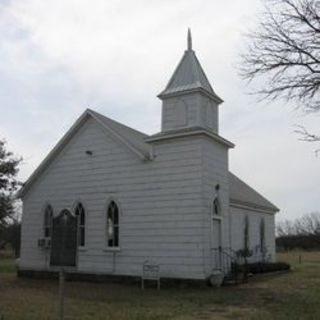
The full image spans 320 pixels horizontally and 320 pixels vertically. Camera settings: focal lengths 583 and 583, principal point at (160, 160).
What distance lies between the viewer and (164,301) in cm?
1750

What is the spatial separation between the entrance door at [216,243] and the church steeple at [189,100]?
385cm

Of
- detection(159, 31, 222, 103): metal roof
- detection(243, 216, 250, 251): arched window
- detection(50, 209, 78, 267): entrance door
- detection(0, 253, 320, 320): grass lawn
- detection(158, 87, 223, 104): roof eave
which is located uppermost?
detection(159, 31, 222, 103): metal roof

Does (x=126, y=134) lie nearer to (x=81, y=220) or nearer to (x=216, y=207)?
(x=81, y=220)

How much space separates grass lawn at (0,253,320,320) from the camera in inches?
564

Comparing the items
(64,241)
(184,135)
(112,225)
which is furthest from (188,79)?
(64,241)

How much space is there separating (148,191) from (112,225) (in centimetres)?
256

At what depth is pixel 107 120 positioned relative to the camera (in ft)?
88.2

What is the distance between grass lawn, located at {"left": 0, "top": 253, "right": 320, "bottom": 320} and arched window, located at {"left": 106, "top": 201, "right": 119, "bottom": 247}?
1.98 m

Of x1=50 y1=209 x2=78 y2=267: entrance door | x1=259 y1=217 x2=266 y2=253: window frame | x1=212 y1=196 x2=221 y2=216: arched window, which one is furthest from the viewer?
x1=259 y1=217 x2=266 y2=253: window frame

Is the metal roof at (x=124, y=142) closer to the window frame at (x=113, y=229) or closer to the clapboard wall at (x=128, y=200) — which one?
the clapboard wall at (x=128, y=200)

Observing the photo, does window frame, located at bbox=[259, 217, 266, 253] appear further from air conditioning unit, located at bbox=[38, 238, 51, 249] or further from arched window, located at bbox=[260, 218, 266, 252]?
air conditioning unit, located at bbox=[38, 238, 51, 249]

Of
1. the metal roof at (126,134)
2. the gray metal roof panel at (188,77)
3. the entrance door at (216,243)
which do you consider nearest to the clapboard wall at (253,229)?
the entrance door at (216,243)

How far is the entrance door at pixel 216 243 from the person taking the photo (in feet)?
74.5

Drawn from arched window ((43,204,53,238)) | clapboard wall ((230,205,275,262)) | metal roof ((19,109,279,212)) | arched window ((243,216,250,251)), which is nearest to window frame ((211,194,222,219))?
metal roof ((19,109,279,212))
